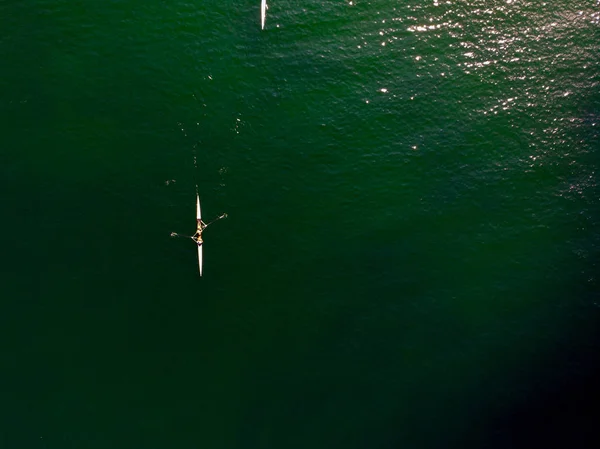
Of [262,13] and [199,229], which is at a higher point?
[262,13]

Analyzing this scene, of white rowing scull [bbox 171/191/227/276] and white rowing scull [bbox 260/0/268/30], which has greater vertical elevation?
white rowing scull [bbox 260/0/268/30]

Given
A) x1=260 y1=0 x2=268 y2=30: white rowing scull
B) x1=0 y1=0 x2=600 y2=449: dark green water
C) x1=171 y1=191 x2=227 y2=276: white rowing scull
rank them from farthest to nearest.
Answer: x1=260 y1=0 x2=268 y2=30: white rowing scull
x1=171 y1=191 x2=227 y2=276: white rowing scull
x1=0 y1=0 x2=600 y2=449: dark green water

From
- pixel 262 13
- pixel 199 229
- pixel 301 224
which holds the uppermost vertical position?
pixel 262 13

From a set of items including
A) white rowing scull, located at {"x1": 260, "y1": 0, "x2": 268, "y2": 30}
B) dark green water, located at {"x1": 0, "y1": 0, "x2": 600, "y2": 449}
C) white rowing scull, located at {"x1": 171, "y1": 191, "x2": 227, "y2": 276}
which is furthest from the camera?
white rowing scull, located at {"x1": 260, "y1": 0, "x2": 268, "y2": 30}

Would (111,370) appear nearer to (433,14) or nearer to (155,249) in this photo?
(155,249)

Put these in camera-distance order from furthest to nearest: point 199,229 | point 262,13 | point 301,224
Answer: point 262,13, point 301,224, point 199,229

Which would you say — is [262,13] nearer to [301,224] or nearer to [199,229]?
[301,224]

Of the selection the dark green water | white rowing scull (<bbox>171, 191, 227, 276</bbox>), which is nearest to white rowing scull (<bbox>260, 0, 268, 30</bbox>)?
the dark green water

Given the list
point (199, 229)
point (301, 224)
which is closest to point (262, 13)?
point (301, 224)

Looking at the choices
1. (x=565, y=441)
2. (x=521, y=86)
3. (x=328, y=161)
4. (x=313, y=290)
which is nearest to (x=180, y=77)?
(x=328, y=161)

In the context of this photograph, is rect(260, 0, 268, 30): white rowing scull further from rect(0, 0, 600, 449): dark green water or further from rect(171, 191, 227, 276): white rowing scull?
rect(171, 191, 227, 276): white rowing scull

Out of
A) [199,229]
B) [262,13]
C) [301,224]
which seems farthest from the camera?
[262,13]
